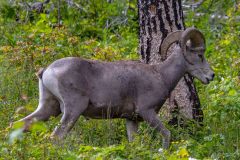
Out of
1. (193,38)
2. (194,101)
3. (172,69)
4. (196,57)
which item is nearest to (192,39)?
Result: (193,38)

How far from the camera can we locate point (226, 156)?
8.55m

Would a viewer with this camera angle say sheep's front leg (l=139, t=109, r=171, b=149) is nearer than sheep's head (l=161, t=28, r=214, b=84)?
Yes

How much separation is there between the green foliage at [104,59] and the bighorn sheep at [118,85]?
225 millimetres

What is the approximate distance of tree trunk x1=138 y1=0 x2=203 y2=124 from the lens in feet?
34.3

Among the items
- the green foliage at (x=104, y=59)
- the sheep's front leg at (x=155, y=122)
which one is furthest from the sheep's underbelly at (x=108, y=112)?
the green foliage at (x=104, y=59)

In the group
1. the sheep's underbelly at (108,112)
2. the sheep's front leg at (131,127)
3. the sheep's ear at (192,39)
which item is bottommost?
the sheep's front leg at (131,127)

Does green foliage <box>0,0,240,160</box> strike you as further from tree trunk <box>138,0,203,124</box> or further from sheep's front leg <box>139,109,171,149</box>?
tree trunk <box>138,0,203,124</box>

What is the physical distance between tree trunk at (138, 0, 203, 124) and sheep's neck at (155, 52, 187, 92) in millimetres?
250

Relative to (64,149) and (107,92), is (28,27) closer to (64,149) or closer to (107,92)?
(107,92)

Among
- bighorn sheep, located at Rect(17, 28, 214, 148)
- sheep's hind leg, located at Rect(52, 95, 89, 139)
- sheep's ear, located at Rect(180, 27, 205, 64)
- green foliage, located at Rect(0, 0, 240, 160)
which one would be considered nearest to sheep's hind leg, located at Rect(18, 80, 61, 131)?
bighorn sheep, located at Rect(17, 28, 214, 148)

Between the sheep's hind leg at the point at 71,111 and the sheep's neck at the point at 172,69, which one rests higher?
the sheep's neck at the point at 172,69

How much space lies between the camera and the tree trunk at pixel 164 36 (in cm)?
1045

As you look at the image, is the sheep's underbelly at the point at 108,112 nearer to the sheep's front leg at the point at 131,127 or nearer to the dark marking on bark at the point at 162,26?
the sheep's front leg at the point at 131,127

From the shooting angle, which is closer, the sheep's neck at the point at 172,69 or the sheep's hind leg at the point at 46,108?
the sheep's hind leg at the point at 46,108
